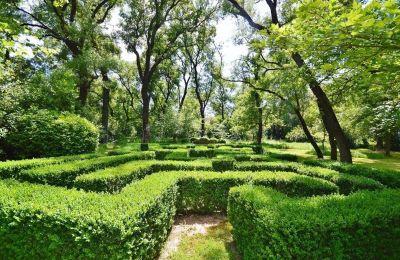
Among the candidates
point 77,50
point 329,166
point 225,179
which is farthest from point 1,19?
point 77,50

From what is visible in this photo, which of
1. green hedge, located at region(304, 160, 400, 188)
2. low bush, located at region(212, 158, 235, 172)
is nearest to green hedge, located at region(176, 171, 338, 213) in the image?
low bush, located at region(212, 158, 235, 172)

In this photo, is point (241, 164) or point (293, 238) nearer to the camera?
point (293, 238)

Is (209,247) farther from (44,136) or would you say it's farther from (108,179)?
(44,136)

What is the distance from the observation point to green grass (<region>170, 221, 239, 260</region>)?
486cm

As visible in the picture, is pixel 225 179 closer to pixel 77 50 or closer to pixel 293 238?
pixel 293 238

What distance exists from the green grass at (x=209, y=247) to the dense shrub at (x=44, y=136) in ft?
24.9

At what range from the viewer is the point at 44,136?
10.2 m

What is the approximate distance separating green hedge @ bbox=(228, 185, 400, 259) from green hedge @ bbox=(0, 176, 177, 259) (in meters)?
1.77

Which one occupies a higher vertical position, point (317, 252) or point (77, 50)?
point (77, 50)

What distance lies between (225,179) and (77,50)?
15.9 m

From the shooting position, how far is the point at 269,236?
11.7ft

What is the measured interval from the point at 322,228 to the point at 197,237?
3.19 m

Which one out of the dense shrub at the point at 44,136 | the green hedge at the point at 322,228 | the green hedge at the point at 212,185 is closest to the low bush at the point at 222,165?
the green hedge at the point at 212,185

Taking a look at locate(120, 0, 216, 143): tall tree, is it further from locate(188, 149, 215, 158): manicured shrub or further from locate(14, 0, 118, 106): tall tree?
locate(188, 149, 215, 158): manicured shrub
